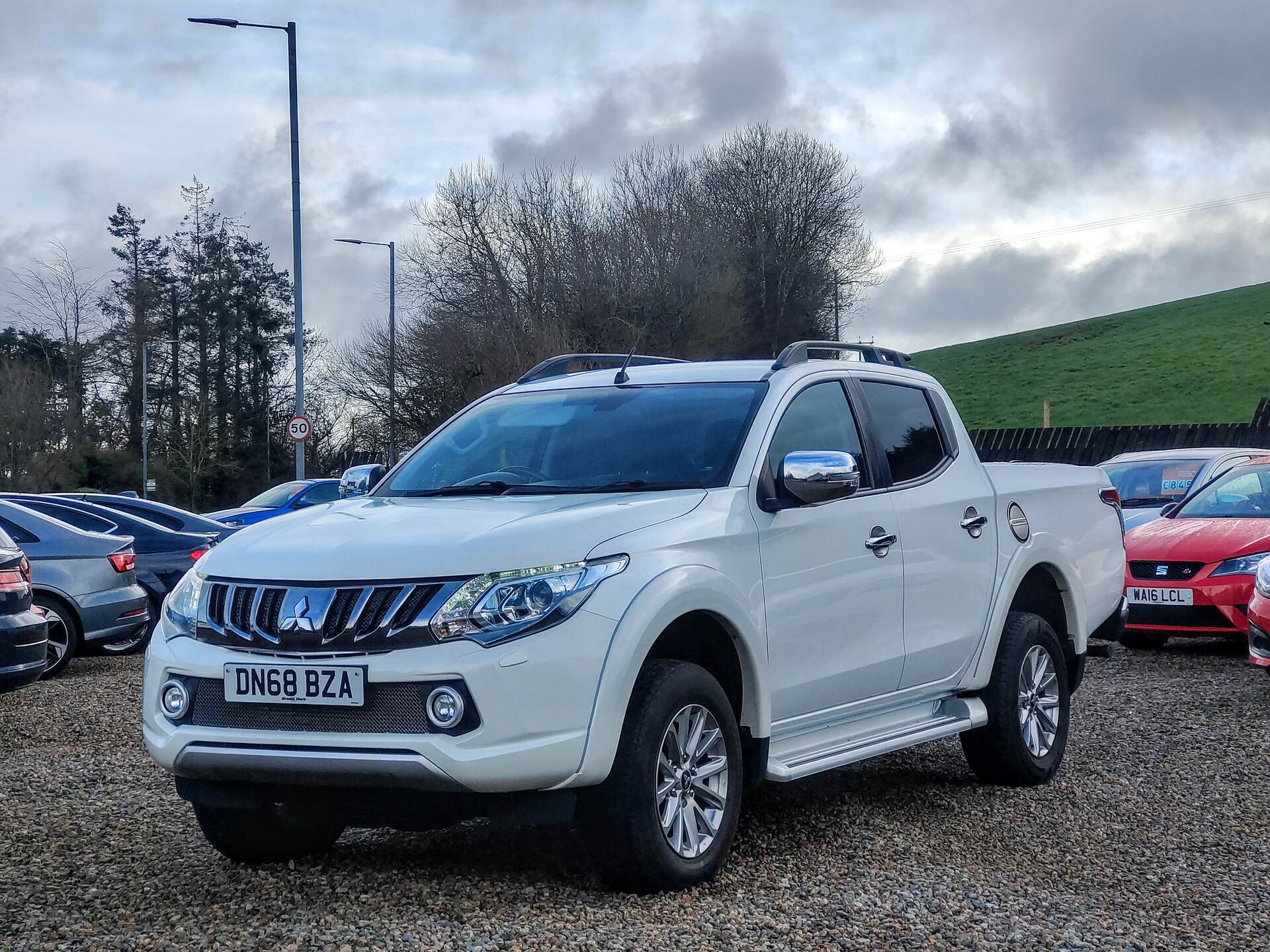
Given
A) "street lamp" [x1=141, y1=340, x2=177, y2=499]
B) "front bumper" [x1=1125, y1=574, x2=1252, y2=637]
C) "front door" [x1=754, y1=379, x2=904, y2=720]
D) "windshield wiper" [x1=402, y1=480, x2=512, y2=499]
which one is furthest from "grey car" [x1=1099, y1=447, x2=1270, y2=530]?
"street lamp" [x1=141, y1=340, x2=177, y2=499]

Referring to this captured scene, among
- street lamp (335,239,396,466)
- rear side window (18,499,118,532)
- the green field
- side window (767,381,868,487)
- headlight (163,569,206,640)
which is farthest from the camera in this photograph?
the green field

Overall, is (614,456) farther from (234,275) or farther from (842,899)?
(234,275)

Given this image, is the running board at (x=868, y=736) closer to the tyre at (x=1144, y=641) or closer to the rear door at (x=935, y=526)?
the rear door at (x=935, y=526)

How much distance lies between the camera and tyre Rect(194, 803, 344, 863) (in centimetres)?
514

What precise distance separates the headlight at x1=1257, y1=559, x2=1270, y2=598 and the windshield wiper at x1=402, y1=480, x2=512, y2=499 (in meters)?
5.90

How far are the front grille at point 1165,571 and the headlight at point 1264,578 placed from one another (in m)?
1.89

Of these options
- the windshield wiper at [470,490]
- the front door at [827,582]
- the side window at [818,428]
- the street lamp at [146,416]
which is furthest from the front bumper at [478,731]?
the street lamp at [146,416]

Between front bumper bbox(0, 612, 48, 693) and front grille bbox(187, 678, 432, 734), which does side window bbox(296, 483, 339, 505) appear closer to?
front bumper bbox(0, 612, 48, 693)

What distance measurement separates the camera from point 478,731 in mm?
4363

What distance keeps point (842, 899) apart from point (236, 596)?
217cm

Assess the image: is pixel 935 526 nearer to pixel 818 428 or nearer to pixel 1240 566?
pixel 818 428

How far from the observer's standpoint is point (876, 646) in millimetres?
5922

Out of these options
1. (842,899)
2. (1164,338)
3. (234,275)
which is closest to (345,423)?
(234,275)

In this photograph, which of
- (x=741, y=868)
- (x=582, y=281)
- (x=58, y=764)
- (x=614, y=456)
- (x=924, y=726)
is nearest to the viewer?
(x=741, y=868)
